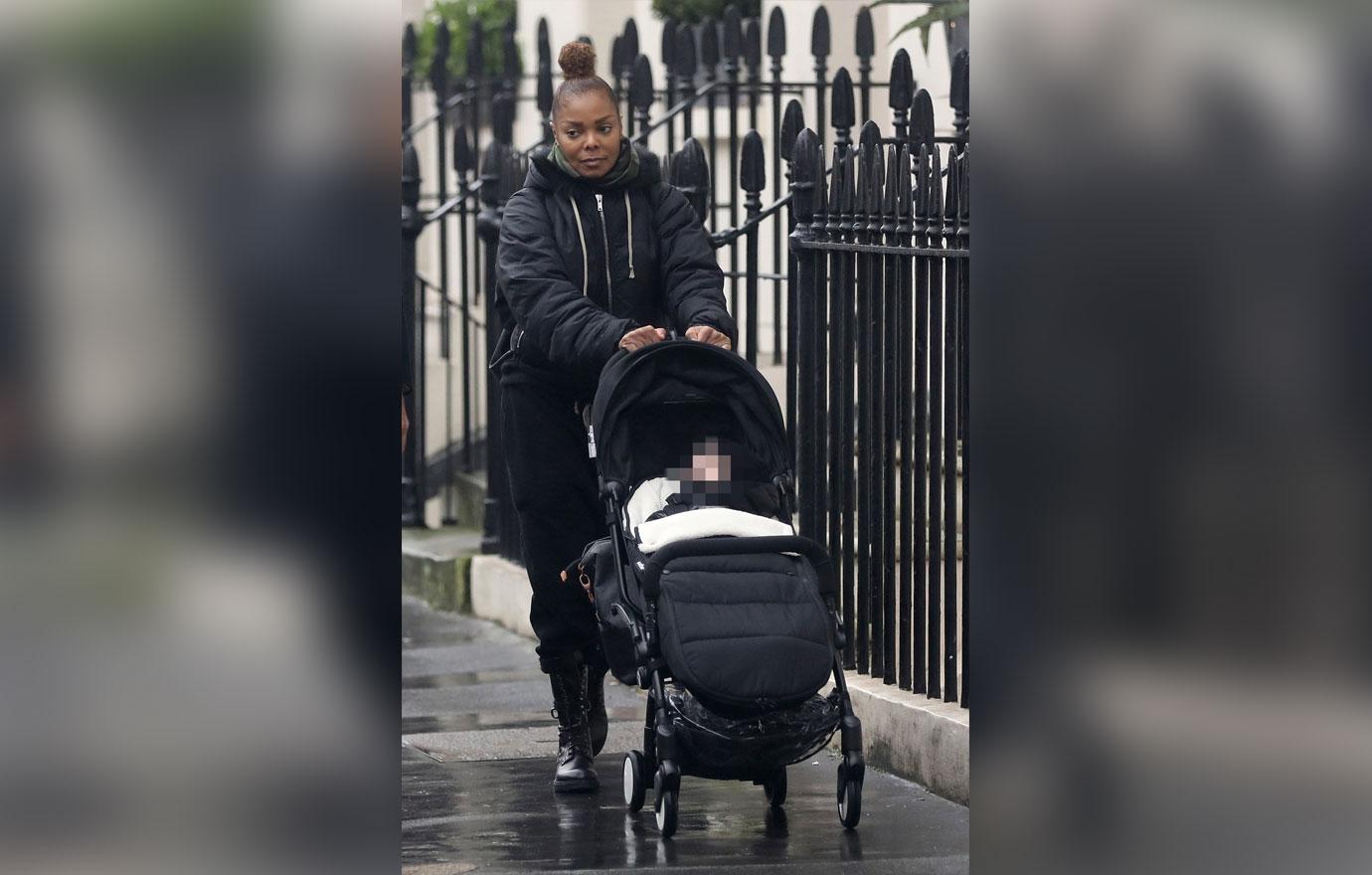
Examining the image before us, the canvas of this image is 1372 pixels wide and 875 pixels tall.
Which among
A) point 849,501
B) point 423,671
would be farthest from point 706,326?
point 423,671

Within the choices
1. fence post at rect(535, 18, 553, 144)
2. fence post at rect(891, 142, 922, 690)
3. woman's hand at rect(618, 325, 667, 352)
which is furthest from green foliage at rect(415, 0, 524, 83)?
woman's hand at rect(618, 325, 667, 352)

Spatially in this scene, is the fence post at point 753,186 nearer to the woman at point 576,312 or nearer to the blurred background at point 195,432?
the woman at point 576,312

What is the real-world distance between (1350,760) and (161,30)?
5.22 ft

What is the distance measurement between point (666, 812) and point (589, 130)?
182 cm

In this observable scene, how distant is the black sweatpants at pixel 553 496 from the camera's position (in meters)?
6.28

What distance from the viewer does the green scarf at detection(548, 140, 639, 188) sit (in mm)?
6055

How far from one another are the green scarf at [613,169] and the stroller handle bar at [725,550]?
1.14m

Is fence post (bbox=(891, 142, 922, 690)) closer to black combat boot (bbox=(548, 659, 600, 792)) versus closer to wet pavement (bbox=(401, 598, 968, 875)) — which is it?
wet pavement (bbox=(401, 598, 968, 875))

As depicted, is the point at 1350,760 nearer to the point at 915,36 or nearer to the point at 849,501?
the point at 849,501

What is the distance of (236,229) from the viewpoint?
2615 mm

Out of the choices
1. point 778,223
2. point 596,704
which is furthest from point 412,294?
point 596,704

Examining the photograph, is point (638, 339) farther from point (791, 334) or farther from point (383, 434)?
point (383, 434)

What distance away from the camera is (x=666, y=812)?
556cm

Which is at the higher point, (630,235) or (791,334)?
(630,235)
